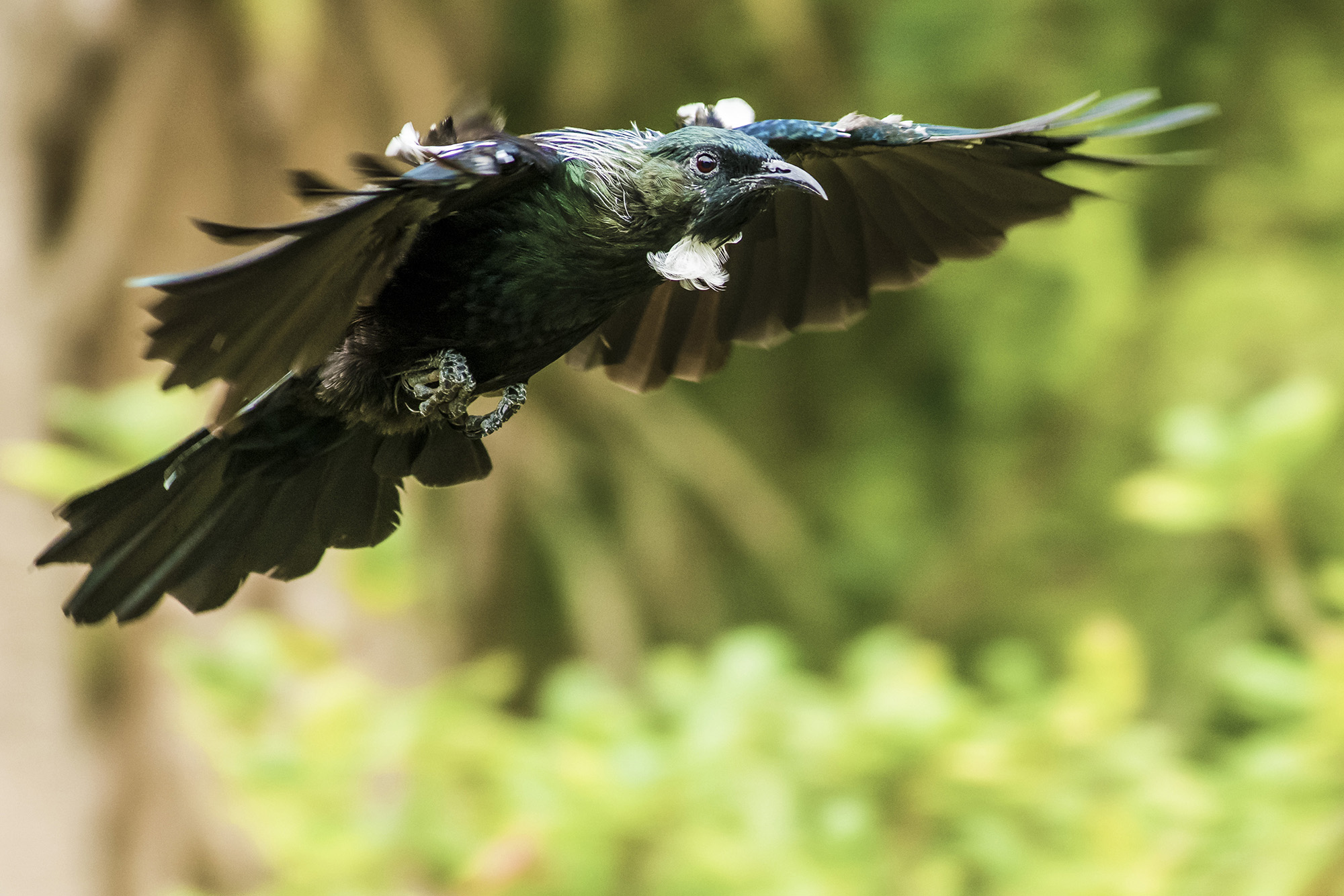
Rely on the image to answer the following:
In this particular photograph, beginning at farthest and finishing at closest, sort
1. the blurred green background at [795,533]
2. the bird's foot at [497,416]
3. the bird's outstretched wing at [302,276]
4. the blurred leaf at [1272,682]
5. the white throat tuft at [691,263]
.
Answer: the blurred green background at [795,533] < the blurred leaf at [1272,682] < the bird's foot at [497,416] < the white throat tuft at [691,263] < the bird's outstretched wing at [302,276]

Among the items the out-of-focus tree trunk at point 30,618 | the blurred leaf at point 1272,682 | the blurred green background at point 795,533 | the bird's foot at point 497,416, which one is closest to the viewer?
the bird's foot at point 497,416

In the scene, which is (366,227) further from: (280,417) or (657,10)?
(657,10)

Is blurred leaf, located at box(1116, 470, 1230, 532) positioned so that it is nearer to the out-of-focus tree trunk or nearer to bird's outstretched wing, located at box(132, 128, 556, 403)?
bird's outstretched wing, located at box(132, 128, 556, 403)

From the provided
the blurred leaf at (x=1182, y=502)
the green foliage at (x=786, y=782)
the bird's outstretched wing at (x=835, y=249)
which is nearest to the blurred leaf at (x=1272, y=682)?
the green foliage at (x=786, y=782)

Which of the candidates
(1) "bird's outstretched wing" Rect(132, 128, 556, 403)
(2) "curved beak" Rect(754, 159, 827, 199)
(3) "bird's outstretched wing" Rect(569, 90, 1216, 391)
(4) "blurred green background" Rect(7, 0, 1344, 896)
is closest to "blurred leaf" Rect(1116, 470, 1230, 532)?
(4) "blurred green background" Rect(7, 0, 1344, 896)

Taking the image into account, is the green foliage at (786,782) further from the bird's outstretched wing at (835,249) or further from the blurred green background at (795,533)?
the bird's outstretched wing at (835,249)

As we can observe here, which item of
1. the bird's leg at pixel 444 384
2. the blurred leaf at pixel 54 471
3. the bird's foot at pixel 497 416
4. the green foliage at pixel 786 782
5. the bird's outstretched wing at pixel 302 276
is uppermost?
the blurred leaf at pixel 54 471

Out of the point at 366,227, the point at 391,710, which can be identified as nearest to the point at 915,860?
the point at 391,710

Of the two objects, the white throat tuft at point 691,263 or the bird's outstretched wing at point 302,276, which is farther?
the white throat tuft at point 691,263
